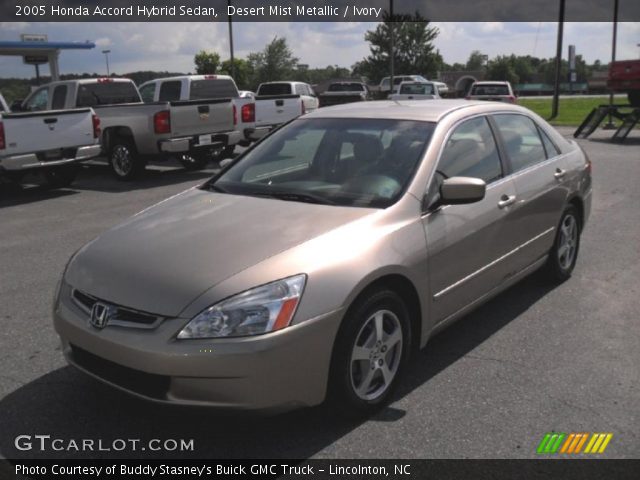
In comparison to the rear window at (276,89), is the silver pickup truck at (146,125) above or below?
below

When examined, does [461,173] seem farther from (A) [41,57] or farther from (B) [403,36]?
(B) [403,36]

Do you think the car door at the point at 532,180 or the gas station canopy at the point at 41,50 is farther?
the gas station canopy at the point at 41,50

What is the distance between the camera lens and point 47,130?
36.0ft

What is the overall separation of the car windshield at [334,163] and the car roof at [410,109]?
0.08 metres

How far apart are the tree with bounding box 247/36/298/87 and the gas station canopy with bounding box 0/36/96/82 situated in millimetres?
31871

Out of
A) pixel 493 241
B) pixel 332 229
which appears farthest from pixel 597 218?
pixel 332 229

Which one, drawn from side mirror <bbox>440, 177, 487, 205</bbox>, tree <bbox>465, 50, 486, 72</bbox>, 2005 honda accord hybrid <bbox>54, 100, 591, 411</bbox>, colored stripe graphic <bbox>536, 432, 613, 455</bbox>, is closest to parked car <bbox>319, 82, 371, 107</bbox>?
2005 honda accord hybrid <bbox>54, 100, 591, 411</bbox>

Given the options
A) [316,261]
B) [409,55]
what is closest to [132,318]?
[316,261]

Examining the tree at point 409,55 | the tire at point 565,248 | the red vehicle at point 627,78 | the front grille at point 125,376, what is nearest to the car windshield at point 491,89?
the red vehicle at point 627,78

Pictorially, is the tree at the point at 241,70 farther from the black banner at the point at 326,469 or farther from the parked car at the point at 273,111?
the black banner at the point at 326,469

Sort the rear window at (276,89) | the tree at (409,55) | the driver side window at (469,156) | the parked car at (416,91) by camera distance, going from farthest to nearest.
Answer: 1. the tree at (409,55)
2. the parked car at (416,91)
3. the rear window at (276,89)
4. the driver side window at (469,156)

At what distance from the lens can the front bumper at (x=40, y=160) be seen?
10.4 meters

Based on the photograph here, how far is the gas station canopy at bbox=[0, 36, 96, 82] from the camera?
26.0 meters

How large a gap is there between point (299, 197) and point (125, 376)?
4.84 ft
